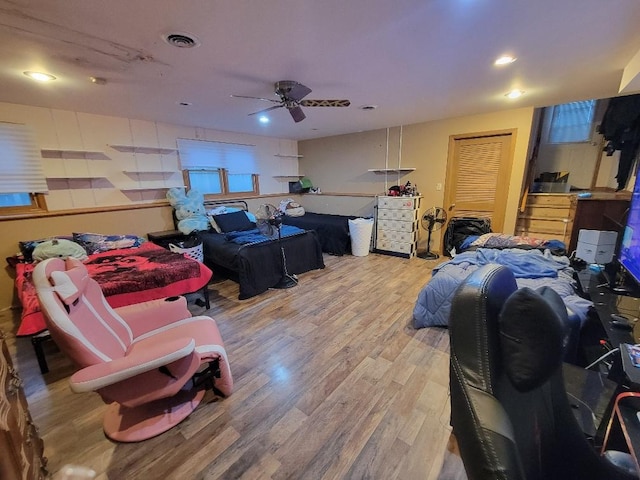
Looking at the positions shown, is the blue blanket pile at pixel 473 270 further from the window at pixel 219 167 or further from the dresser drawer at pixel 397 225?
the window at pixel 219 167

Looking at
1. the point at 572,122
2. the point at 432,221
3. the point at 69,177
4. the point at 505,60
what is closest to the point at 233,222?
the point at 69,177

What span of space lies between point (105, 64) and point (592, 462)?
3.47 meters

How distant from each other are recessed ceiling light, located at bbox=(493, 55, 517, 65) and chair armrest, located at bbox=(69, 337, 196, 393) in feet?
9.81

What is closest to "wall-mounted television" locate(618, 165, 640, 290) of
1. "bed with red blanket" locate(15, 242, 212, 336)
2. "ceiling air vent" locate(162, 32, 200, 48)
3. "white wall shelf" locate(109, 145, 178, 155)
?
"ceiling air vent" locate(162, 32, 200, 48)

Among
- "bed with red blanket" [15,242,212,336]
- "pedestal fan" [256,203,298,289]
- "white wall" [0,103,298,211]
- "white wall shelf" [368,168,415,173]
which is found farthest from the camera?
"white wall shelf" [368,168,415,173]

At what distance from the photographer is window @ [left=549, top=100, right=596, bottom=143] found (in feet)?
14.1

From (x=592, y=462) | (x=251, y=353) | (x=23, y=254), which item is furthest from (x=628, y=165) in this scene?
(x=23, y=254)

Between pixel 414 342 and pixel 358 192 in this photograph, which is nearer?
pixel 414 342

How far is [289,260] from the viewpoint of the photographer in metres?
3.74

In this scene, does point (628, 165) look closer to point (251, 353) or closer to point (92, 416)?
point (251, 353)

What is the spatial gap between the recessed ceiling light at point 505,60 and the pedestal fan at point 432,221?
261 cm

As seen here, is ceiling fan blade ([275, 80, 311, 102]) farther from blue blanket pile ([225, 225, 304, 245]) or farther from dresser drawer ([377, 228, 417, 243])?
dresser drawer ([377, 228, 417, 243])

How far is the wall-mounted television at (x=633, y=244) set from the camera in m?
1.62

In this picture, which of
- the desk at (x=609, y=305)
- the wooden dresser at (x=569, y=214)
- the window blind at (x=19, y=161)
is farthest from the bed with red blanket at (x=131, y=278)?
the wooden dresser at (x=569, y=214)
